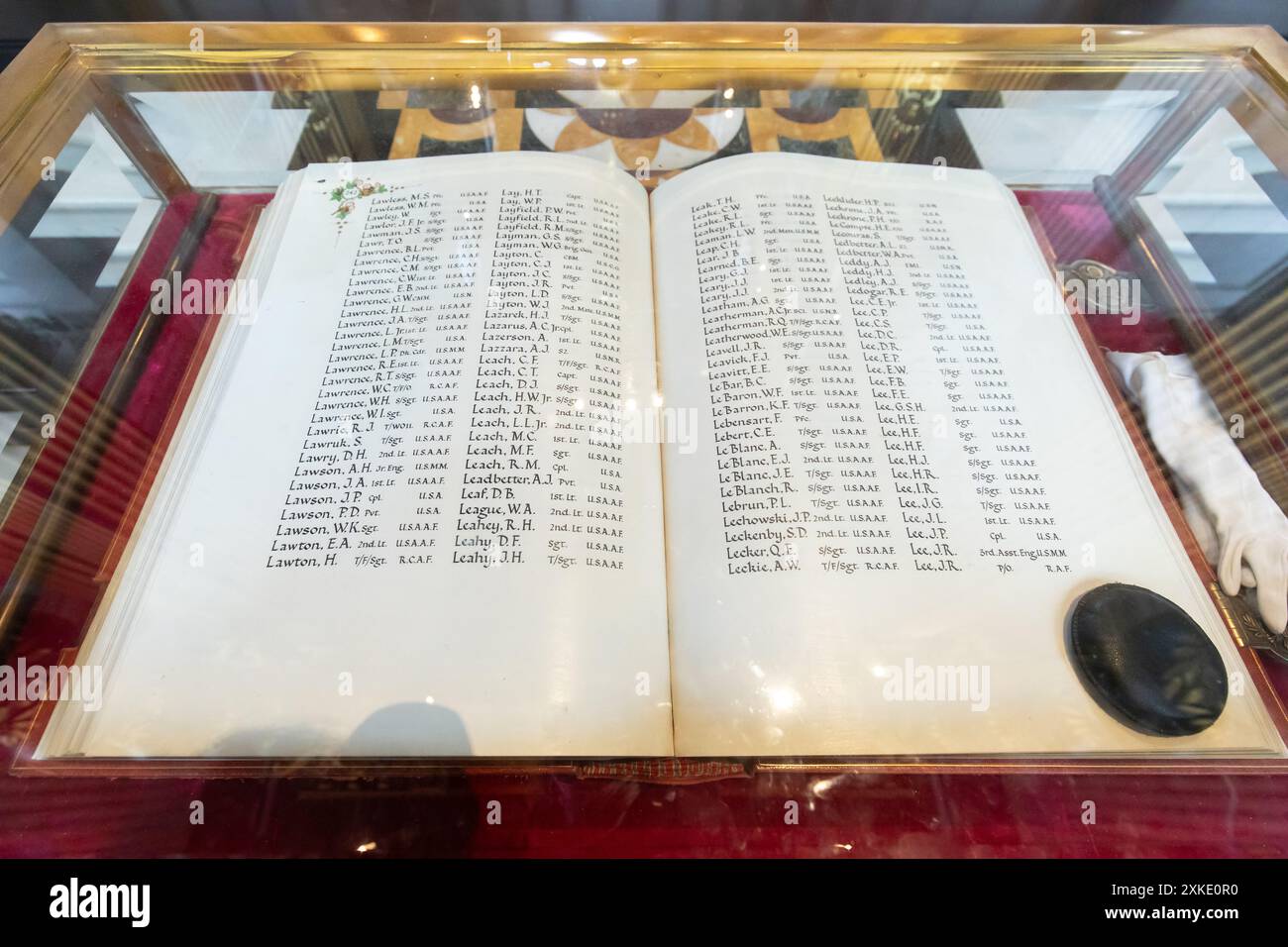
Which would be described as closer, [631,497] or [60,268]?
[631,497]

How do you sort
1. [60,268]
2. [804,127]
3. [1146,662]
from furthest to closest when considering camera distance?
[804,127], [60,268], [1146,662]

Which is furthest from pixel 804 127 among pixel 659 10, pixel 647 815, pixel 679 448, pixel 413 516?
pixel 647 815

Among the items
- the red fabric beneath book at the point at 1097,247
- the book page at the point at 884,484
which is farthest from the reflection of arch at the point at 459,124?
the red fabric beneath book at the point at 1097,247

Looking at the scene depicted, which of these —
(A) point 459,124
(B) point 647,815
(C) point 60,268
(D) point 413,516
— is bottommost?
(B) point 647,815

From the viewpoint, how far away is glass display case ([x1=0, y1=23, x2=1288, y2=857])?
1.70 feet

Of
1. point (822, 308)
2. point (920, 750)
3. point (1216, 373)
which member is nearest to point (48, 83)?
point (822, 308)

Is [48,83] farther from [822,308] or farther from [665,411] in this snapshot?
[822,308]

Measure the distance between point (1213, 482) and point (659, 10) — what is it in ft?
4.04

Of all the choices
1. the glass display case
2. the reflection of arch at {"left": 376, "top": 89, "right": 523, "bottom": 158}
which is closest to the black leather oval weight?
the glass display case

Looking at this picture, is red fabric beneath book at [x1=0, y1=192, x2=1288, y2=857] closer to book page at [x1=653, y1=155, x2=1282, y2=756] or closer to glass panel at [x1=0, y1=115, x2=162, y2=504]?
book page at [x1=653, y1=155, x2=1282, y2=756]

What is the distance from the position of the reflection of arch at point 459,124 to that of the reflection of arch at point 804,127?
1.27 ft

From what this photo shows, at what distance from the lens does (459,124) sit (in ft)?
3.21

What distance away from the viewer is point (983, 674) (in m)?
0.54

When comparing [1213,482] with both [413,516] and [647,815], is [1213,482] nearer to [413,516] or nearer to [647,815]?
[647,815]
